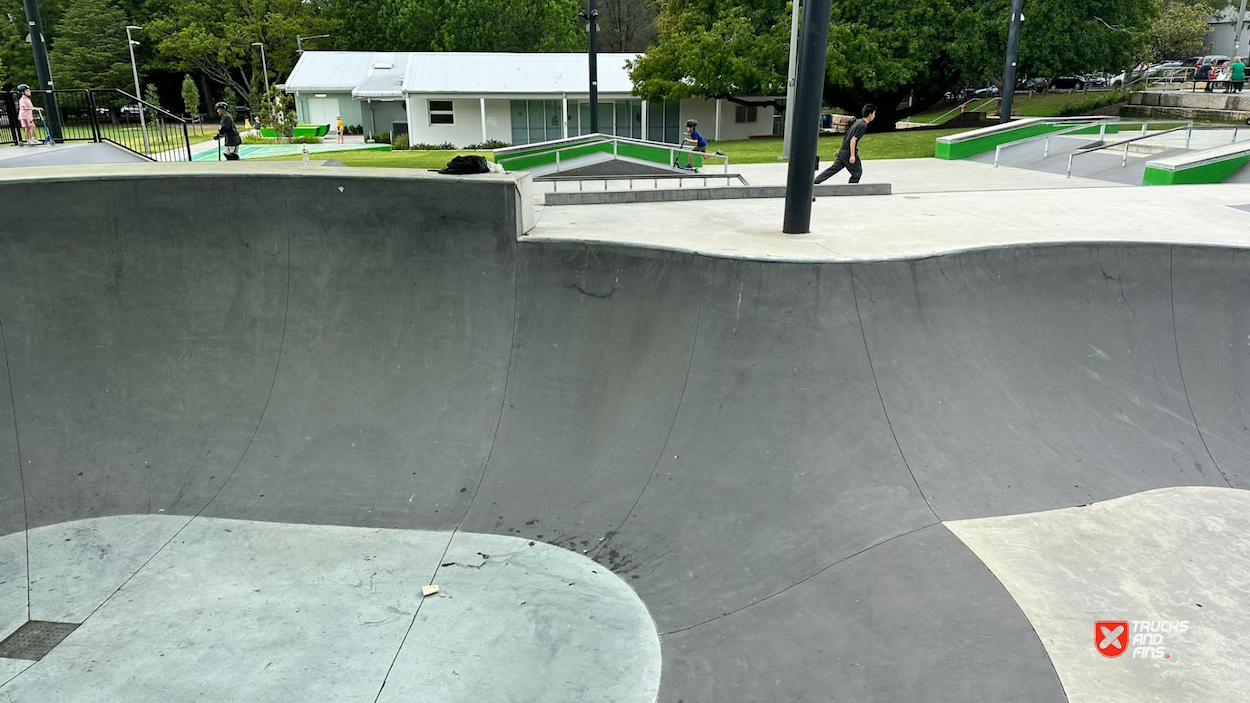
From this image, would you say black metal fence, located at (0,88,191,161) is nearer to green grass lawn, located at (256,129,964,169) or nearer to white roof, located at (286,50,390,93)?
green grass lawn, located at (256,129,964,169)

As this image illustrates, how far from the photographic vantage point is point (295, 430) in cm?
654

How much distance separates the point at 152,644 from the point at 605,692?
2.70 meters

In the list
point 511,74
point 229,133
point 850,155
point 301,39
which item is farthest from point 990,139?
point 301,39

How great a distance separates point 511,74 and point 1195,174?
1003 inches

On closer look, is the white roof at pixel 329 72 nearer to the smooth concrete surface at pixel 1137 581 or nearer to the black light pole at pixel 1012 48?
the black light pole at pixel 1012 48

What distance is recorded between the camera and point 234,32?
45.6 metres

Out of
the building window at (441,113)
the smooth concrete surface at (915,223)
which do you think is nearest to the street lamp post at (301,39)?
the building window at (441,113)

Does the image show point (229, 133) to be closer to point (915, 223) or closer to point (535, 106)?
point (915, 223)

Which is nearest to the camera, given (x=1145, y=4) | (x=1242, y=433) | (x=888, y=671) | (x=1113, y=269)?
(x=888, y=671)

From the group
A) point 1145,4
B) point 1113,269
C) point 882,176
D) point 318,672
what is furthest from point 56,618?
point 1145,4

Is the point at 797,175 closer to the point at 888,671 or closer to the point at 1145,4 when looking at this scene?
the point at 888,671

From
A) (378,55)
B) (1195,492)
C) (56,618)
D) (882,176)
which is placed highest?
(378,55)

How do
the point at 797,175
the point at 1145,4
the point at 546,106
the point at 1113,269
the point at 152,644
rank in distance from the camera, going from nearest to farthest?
the point at 152,644 < the point at 1113,269 < the point at 797,175 < the point at 1145,4 < the point at 546,106

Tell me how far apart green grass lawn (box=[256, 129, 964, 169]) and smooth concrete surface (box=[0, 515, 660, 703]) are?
13.1m
